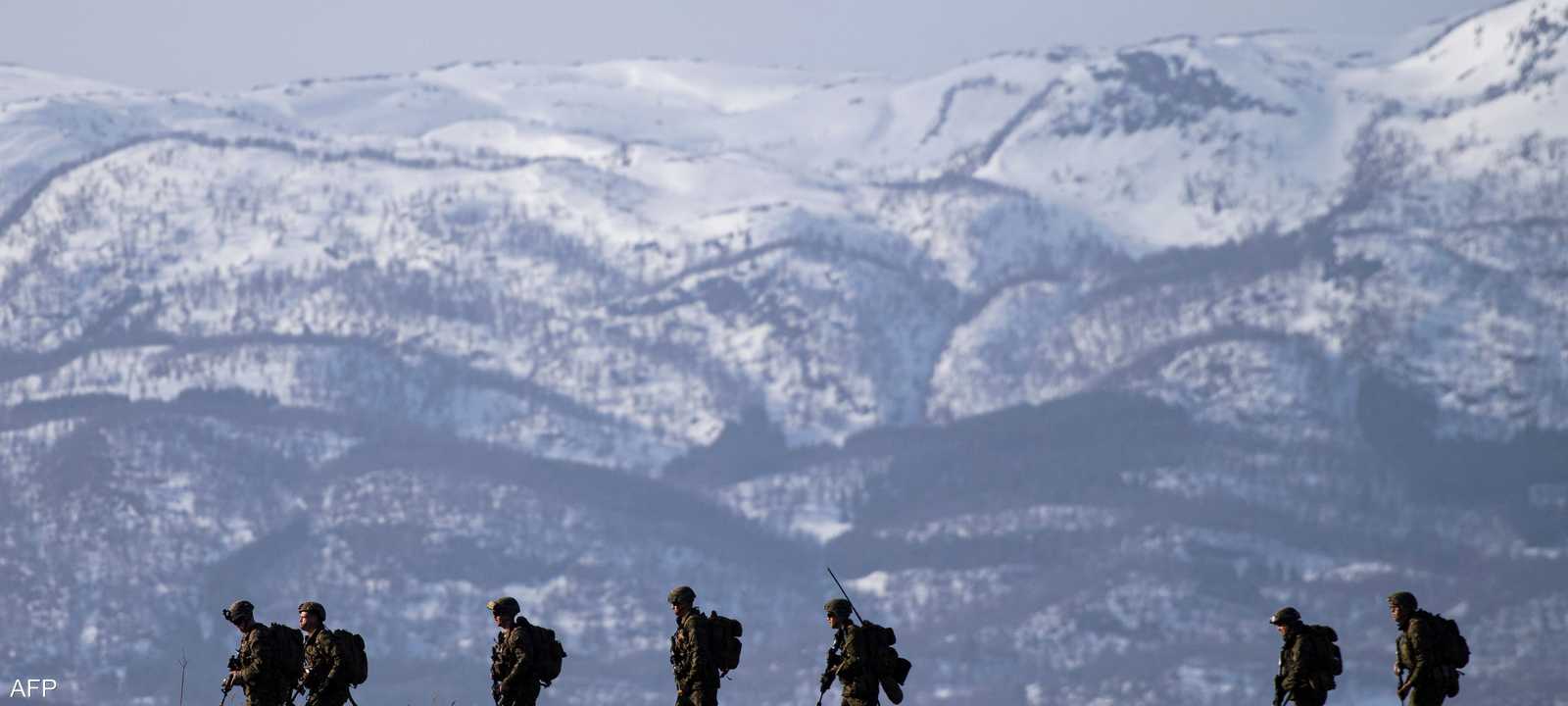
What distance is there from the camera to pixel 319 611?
202 ft

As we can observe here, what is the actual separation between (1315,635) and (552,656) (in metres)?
18.2

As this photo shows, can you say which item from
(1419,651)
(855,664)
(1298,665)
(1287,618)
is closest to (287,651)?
(855,664)

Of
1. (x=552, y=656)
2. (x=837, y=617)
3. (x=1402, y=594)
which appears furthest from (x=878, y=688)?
(x=1402, y=594)

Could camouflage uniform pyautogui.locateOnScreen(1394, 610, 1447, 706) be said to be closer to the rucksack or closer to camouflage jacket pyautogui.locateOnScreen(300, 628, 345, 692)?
the rucksack

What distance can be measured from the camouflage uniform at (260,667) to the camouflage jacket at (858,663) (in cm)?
1328

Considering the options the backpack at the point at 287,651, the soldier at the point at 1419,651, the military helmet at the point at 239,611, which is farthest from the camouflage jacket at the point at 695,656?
the soldier at the point at 1419,651

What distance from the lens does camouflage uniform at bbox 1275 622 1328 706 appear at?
2425 inches

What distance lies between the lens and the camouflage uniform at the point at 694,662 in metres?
64.2

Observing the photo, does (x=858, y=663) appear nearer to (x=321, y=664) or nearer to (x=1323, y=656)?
(x=1323, y=656)

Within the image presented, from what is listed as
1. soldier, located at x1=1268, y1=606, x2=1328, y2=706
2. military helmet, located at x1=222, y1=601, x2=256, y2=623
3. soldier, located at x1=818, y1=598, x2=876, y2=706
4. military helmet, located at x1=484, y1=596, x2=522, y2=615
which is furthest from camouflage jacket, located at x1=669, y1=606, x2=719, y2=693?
soldier, located at x1=1268, y1=606, x2=1328, y2=706

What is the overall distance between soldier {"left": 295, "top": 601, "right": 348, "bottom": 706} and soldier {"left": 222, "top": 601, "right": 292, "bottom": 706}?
2.20ft

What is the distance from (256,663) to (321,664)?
59.9 inches

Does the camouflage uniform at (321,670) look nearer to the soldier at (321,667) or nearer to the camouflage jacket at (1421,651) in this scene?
the soldier at (321,667)

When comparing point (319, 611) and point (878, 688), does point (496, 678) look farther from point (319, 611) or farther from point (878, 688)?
point (878, 688)
